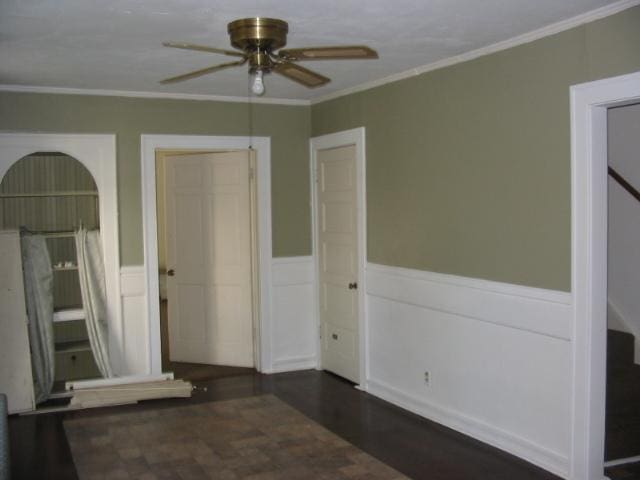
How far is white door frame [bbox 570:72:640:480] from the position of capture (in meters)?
3.57

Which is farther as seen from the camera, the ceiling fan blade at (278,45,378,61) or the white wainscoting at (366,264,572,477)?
the white wainscoting at (366,264,572,477)

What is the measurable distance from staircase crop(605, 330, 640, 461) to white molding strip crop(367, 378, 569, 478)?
0.37m

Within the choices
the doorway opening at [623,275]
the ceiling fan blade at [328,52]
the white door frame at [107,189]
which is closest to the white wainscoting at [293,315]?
the white door frame at [107,189]

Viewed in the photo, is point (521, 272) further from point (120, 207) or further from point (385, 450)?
point (120, 207)

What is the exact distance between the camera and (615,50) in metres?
3.39

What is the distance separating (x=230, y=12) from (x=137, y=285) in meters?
3.05

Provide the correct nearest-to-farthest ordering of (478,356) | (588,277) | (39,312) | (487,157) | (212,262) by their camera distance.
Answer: (588,277), (487,157), (478,356), (39,312), (212,262)

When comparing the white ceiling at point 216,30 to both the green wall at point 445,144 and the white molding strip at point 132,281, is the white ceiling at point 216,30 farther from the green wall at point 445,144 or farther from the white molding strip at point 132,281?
the white molding strip at point 132,281

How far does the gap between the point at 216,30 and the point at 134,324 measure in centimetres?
292

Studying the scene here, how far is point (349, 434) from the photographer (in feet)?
15.0

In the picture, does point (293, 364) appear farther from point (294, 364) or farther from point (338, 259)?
point (338, 259)

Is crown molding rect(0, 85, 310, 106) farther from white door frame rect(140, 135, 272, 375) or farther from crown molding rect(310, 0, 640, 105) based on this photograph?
crown molding rect(310, 0, 640, 105)

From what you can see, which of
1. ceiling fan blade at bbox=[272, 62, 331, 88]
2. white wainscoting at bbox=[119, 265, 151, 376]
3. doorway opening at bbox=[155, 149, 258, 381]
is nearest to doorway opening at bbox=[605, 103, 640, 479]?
ceiling fan blade at bbox=[272, 62, 331, 88]

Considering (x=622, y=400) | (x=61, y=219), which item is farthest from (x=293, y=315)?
(x=622, y=400)
